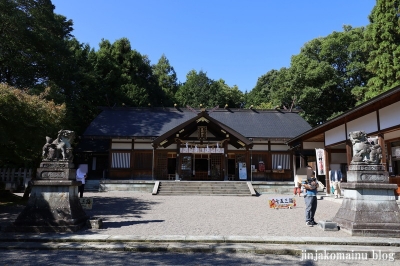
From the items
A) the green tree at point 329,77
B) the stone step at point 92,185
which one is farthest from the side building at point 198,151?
the green tree at point 329,77

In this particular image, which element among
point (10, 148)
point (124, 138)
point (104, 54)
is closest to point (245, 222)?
point (10, 148)

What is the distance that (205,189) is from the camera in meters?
17.3

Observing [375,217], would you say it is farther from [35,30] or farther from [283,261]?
[35,30]

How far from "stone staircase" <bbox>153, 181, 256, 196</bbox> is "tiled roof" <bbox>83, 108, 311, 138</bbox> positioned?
555 centimetres

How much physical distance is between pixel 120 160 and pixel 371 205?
17.9 metres

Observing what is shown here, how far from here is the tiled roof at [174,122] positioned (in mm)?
22469

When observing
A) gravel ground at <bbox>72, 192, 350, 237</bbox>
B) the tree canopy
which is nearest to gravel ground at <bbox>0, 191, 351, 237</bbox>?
gravel ground at <bbox>72, 192, 350, 237</bbox>

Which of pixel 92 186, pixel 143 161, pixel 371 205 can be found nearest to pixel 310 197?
pixel 371 205

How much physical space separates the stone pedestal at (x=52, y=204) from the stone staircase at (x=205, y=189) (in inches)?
366

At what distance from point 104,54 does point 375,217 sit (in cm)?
3147

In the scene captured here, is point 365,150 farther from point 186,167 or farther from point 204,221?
point 186,167

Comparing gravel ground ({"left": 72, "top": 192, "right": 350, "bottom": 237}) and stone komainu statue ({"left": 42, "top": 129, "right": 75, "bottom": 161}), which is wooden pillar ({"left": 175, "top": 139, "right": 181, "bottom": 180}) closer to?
gravel ground ({"left": 72, "top": 192, "right": 350, "bottom": 237})

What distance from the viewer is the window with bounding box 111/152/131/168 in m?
21.6

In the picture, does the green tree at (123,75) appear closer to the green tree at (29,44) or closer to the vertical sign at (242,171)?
the green tree at (29,44)
